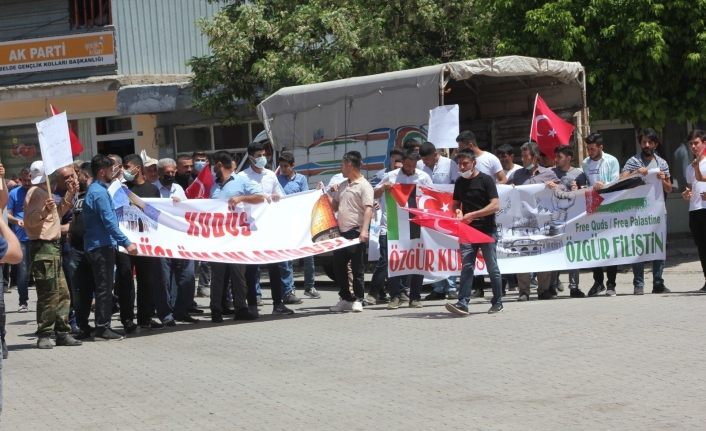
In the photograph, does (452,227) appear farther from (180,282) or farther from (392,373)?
(392,373)

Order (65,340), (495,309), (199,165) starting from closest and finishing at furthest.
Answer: (65,340) → (495,309) → (199,165)

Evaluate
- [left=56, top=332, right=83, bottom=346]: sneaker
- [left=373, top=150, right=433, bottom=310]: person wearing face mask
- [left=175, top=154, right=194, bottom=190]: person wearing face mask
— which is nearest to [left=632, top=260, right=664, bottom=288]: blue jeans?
[left=373, top=150, right=433, bottom=310]: person wearing face mask

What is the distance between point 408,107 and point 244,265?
164 inches

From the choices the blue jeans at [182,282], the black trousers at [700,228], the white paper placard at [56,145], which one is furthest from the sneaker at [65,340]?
the black trousers at [700,228]

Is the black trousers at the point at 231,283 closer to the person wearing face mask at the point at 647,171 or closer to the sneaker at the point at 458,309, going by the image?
the sneaker at the point at 458,309

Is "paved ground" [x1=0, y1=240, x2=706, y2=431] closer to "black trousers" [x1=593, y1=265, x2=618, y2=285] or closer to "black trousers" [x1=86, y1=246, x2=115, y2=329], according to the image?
"black trousers" [x1=86, y1=246, x2=115, y2=329]

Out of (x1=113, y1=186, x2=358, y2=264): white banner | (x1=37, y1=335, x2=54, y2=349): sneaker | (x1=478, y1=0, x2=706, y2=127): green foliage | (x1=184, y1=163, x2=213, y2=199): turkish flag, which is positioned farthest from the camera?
(x1=478, y1=0, x2=706, y2=127): green foliage

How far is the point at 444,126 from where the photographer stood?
15.1 m

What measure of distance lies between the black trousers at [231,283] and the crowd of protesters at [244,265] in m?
0.01

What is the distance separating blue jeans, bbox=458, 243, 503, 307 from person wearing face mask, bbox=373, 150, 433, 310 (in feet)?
4.12

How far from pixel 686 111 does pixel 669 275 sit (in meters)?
3.52

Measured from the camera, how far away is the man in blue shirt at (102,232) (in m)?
12.0

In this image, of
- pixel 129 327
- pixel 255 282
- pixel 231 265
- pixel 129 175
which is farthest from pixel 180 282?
pixel 129 175

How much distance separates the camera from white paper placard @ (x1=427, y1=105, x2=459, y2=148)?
15.0m
